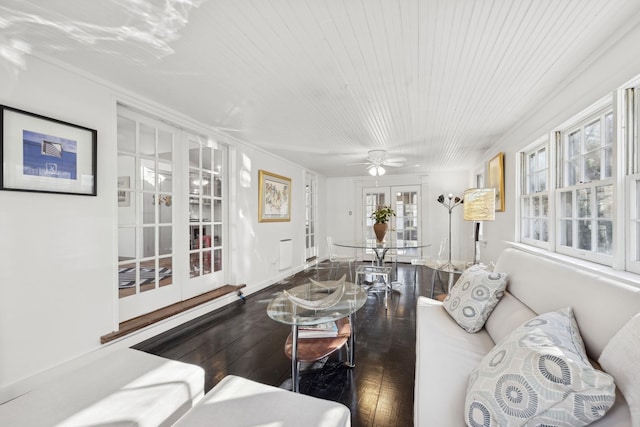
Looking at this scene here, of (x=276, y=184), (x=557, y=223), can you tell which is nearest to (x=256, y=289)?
(x=276, y=184)

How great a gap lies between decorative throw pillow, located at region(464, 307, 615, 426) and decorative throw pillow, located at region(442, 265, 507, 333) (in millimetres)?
768

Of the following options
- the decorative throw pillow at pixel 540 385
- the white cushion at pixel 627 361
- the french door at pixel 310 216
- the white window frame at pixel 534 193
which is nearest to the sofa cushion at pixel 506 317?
the decorative throw pillow at pixel 540 385

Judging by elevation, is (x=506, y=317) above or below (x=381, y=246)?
below

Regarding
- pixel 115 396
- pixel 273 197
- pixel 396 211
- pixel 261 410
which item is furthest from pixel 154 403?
pixel 396 211

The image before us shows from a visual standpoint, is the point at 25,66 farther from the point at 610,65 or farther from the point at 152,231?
the point at 610,65

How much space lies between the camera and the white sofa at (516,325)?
1.06 meters

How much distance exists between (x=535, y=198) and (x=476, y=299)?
5.93 ft

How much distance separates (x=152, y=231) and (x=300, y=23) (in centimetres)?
242

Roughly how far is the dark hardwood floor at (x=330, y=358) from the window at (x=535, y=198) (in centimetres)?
164

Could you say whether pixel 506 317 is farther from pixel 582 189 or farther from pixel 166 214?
pixel 166 214

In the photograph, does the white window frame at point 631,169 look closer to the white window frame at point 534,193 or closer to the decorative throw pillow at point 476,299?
the decorative throw pillow at point 476,299

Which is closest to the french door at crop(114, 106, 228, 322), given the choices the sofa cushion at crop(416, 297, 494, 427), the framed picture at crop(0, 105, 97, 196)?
the framed picture at crop(0, 105, 97, 196)

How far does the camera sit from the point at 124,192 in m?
2.50

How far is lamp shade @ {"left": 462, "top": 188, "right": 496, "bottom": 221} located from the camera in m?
3.13
